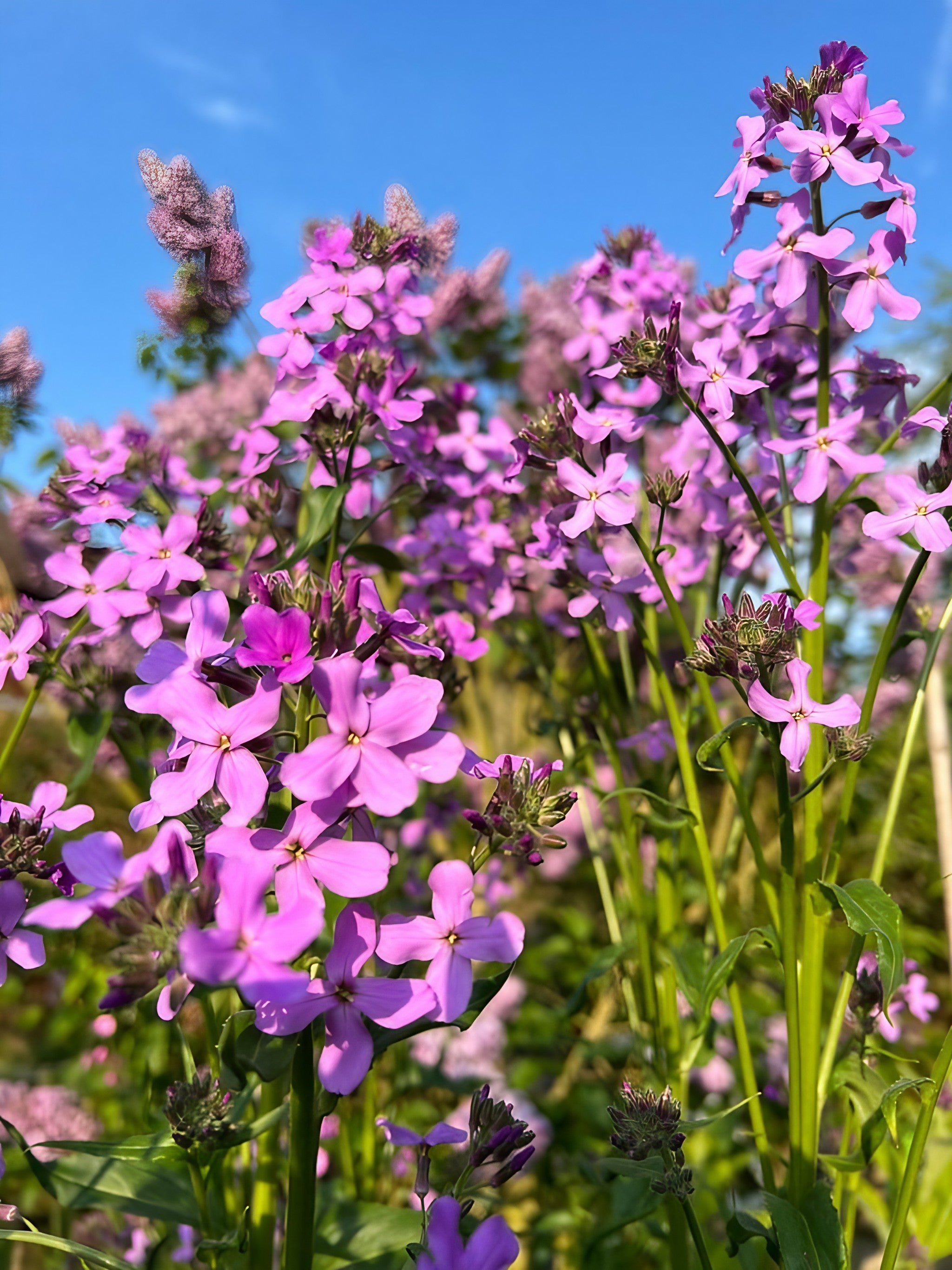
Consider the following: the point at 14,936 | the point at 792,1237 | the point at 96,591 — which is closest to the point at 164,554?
the point at 96,591

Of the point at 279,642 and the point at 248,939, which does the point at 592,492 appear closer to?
the point at 279,642

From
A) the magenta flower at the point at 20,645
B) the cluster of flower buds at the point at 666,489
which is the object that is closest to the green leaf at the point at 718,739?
the cluster of flower buds at the point at 666,489

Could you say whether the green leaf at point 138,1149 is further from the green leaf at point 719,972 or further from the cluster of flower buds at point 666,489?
the cluster of flower buds at point 666,489

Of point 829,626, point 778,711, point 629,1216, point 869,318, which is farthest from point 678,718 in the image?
point 829,626

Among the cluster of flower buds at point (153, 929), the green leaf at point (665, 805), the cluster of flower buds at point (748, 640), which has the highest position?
the cluster of flower buds at point (748, 640)

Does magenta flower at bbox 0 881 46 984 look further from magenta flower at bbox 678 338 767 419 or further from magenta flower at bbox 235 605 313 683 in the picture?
magenta flower at bbox 678 338 767 419

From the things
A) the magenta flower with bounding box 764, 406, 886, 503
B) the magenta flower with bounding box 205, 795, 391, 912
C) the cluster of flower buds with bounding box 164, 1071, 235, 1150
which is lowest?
the cluster of flower buds with bounding box 164, 1071, 235, 1150

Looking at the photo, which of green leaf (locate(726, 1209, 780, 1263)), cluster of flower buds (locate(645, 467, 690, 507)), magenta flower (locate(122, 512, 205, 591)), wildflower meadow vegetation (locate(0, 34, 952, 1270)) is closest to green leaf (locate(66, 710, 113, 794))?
wildflower meadow vegetation (locate(0, 34, 952, 1270))
